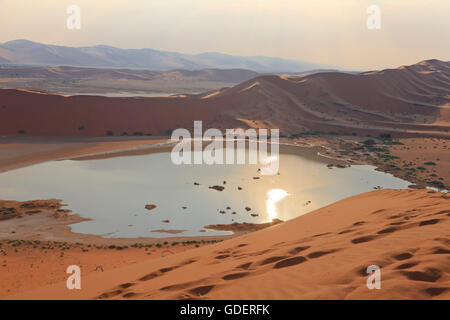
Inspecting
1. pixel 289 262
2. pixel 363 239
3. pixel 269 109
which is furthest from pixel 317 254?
pixel 269 109

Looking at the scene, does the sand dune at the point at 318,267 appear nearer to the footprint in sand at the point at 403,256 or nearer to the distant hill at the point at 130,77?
the footprint in sand at the point at 403,256

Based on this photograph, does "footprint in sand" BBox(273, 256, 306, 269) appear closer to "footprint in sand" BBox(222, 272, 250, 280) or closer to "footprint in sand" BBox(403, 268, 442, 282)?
"footprint in sand" BBox(222, 272, 250, 280)

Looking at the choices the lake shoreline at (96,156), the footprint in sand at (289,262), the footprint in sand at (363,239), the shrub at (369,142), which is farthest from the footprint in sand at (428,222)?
the shrub at (369,142)

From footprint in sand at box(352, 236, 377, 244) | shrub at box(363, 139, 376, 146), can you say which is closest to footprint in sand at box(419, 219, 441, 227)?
footprint in sand at box(352, 236, 377, 244)

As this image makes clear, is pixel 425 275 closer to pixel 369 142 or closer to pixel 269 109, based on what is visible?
pixel 369 142

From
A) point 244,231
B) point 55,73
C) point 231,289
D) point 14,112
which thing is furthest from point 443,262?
point 55,73

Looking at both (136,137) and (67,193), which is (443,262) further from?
(136,137)

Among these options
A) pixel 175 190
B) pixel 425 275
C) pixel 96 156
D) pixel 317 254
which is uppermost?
pixel 425 275
